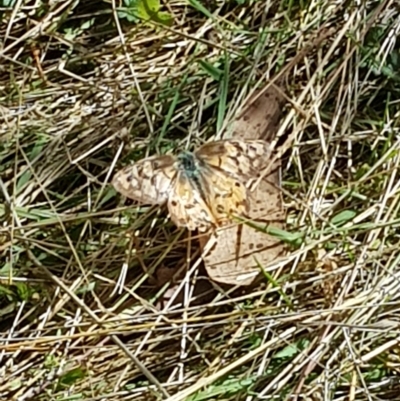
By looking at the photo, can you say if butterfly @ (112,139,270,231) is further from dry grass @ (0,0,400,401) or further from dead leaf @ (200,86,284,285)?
dry grass @ (0,0,400,401)

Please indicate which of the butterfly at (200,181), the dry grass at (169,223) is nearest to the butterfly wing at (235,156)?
the butterfly at (200,181)

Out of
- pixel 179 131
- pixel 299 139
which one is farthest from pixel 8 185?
pixel 299 139

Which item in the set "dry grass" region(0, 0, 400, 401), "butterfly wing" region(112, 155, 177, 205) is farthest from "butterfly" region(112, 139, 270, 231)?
"dry grass" region(0, 0, 400, 401)

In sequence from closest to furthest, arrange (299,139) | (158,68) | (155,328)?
(155,328), (299,139), (158,68)

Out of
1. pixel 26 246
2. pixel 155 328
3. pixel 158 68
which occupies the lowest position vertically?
pixel 155 328

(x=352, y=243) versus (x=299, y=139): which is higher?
(x=299, y=139)

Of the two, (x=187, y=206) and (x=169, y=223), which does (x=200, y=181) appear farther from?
(x=169, y=223)

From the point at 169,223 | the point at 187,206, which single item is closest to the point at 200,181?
the point at 187,206

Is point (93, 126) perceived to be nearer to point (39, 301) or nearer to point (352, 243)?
point (39, 301)
